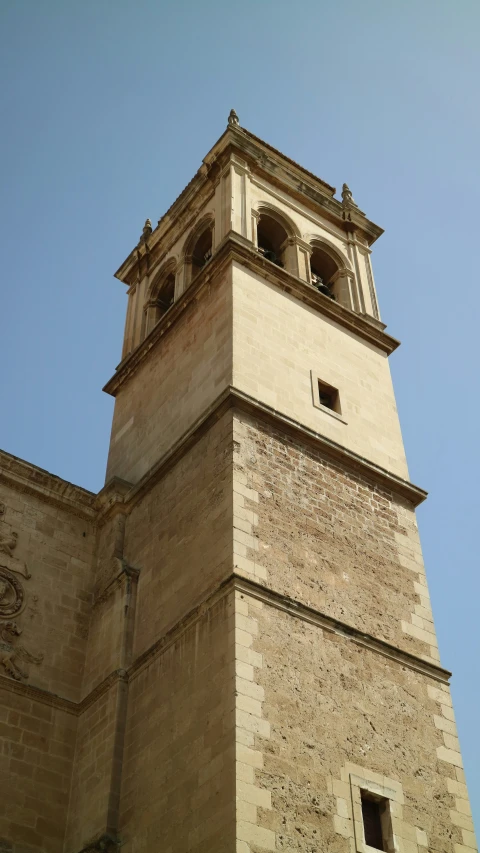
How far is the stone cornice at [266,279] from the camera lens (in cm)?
1777

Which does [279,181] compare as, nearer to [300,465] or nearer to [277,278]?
[277,278]

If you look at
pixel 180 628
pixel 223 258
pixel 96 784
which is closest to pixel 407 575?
pixel 180 628

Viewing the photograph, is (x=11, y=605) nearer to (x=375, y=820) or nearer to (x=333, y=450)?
(x=333, y=450)

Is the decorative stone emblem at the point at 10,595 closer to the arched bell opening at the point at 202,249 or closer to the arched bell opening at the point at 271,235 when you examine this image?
the arched bell opening at the point at 202,249

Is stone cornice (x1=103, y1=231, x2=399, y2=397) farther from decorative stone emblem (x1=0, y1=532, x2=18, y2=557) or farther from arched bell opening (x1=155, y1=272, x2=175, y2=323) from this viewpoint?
decorative stone emblem (x1=0, y1=532, x2=18, y2=557)

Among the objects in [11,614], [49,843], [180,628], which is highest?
[11,614]

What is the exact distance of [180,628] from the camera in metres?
13.0

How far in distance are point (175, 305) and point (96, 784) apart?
28.1 ft

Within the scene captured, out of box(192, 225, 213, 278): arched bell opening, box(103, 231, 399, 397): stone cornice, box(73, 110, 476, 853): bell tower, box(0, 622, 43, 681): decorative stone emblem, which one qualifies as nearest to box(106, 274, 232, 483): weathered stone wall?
box(73, 110, 476, 853): bell tower

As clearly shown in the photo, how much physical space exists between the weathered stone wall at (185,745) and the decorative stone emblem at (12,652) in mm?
1625

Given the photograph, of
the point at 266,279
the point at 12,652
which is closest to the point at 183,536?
the point at 12,652

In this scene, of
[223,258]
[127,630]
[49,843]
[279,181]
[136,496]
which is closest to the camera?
[49,843]

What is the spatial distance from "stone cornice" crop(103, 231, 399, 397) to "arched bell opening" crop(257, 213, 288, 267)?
7.45 ft

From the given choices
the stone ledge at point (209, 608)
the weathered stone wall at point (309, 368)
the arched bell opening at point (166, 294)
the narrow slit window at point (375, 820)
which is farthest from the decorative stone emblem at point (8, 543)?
the arched bell opening at point (166, 294)
